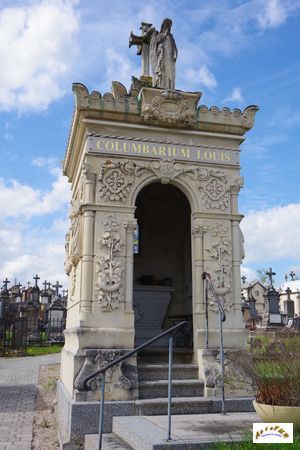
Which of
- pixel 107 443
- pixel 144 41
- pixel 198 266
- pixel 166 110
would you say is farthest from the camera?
pixel 144 41

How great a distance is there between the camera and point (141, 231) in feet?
35.4

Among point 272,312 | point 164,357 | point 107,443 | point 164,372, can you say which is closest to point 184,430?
point 107,443

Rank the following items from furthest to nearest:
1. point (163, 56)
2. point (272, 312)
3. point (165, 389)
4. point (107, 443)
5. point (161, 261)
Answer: point (272, 312), point (161, 261), point (163, 56), point (165, 389), point (107, 443)

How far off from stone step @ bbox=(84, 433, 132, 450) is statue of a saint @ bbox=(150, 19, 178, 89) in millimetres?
5658

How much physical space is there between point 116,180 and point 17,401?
20.0 feet

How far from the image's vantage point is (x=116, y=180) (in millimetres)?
7625

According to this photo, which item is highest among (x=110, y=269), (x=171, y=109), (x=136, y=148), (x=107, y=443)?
(x=171, y=109)

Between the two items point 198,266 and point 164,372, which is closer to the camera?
point 164,372

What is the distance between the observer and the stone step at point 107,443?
5.16 meters

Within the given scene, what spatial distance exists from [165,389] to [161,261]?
13.5 feet

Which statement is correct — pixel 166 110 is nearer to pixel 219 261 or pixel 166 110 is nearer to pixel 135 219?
pixel 135 219

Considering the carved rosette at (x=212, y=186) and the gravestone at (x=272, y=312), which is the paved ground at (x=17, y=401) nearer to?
the carved rosette at (x=212, y=186)

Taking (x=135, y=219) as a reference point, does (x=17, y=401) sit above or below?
below

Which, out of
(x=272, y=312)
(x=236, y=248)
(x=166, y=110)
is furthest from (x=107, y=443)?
(x=272, y=312)
